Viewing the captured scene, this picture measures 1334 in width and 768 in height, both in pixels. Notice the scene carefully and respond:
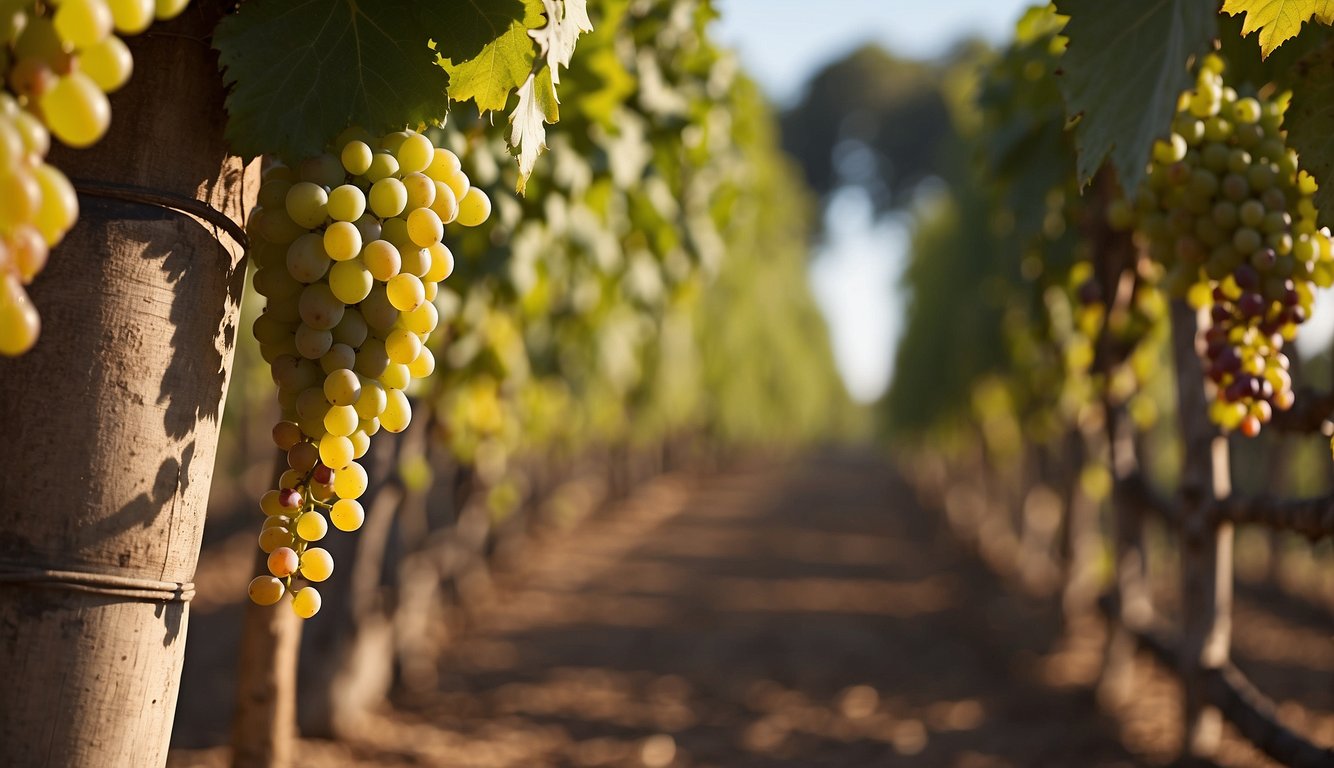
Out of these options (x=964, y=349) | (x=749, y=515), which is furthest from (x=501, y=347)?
(x=749, y=515)

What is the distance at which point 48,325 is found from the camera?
1387mm

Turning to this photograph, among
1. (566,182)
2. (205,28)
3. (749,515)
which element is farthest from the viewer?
(749,515)

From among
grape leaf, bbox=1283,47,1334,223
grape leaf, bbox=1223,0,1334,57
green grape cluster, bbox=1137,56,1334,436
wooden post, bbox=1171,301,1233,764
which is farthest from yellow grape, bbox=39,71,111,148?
wooden post, bbox=1171,301,1233,764

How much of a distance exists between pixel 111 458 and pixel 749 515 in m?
22.1

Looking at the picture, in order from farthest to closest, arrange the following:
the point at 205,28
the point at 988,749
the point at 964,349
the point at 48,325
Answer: the point at 964,349
the point at 988,749
the point at 205,28
the point at 48,325

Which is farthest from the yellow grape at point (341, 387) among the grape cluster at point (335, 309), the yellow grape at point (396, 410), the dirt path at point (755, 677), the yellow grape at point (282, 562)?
the dirt path at point (755, 677)

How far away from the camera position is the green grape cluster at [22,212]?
0.99 meters

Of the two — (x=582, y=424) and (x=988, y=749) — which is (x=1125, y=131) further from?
(x=582, y=424)

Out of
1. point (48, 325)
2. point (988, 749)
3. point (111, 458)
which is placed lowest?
point (988, 749)

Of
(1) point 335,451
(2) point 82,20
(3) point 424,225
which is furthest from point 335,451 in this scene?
(2) point 82,20

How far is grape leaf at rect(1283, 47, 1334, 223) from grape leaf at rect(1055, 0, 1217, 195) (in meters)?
0.42

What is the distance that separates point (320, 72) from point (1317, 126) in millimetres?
1623

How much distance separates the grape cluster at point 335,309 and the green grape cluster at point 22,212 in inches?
18.5

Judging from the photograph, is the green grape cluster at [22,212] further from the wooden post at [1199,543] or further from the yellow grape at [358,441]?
the wooden post at [1199,543]
